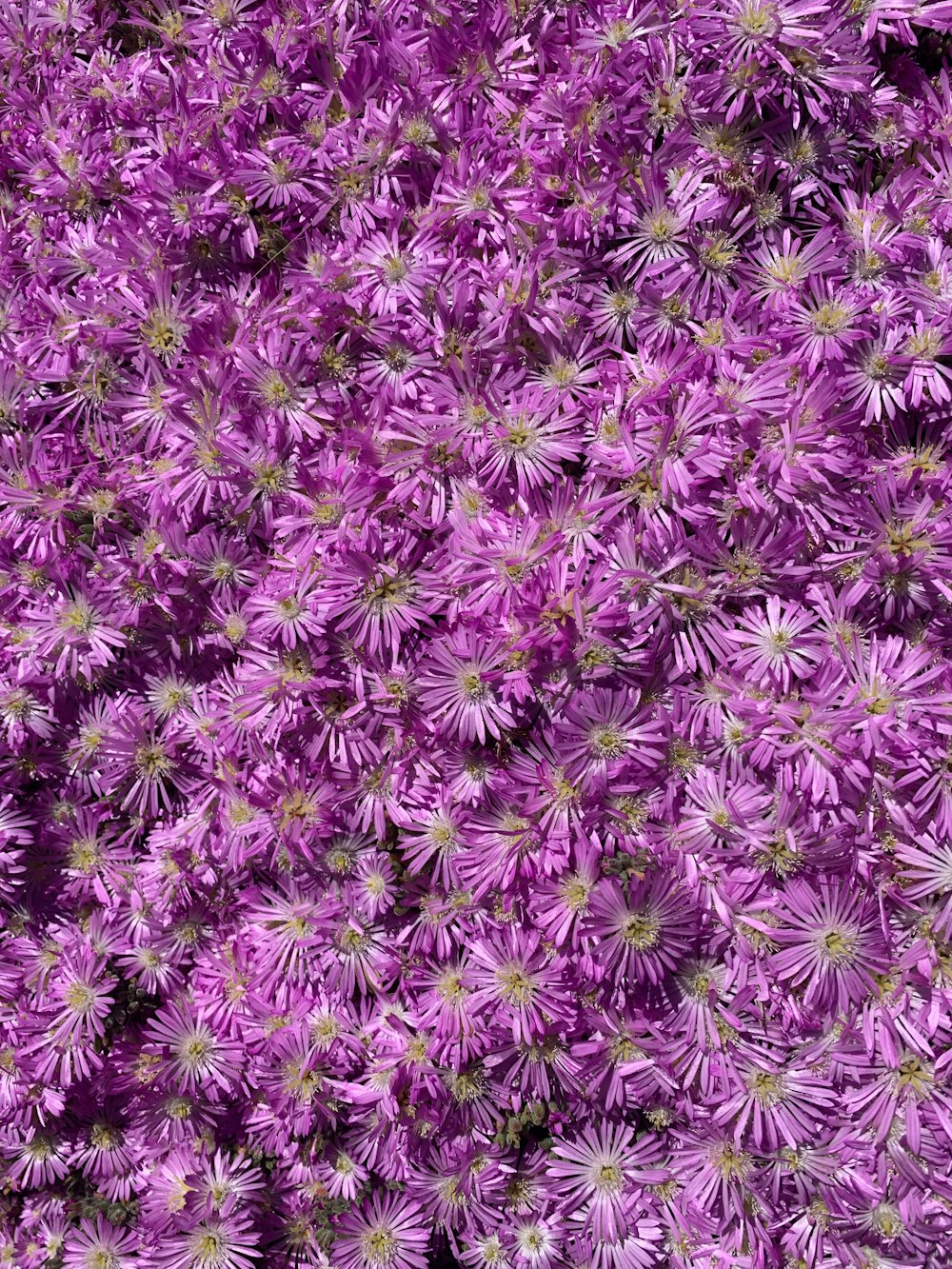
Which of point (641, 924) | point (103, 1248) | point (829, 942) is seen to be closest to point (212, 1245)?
point (103, 1248)

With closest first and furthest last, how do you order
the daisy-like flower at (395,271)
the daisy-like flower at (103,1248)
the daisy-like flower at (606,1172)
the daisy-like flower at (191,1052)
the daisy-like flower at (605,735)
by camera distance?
the daisy-like flower at (605,735) → the daisy-like flower at (395,271) → the daisy-like flower at (606,1172) → the daisy-like flower at (191,1052) → the daisy-like flower at (103,1248)

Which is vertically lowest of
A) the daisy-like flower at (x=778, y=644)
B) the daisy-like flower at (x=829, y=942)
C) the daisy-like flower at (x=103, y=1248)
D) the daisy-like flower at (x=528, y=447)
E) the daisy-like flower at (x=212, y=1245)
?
the daisy-like flower at (x=103, y=1248)

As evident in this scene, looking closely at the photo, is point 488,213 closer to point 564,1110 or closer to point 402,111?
point 402,111

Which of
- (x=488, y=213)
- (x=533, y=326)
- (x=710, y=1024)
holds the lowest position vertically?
(x=710, y=1024)

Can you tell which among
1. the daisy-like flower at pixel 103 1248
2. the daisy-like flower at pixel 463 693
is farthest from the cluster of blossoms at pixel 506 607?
the daisy-like flower at pixel 103 1248

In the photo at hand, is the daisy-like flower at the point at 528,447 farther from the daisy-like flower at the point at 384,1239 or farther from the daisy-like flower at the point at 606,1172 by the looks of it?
the daisy-like flower at the point at 384,1239

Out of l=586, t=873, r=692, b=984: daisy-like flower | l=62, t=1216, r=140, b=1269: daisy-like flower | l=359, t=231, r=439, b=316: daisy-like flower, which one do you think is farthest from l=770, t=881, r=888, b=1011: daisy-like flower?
l=62, t=1216, r=140, b=1269: daisy-like flower

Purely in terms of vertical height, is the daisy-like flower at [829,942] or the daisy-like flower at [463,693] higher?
the daisy-like flower at [463,693]

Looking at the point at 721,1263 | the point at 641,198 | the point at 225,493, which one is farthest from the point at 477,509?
the point at 721,1263
